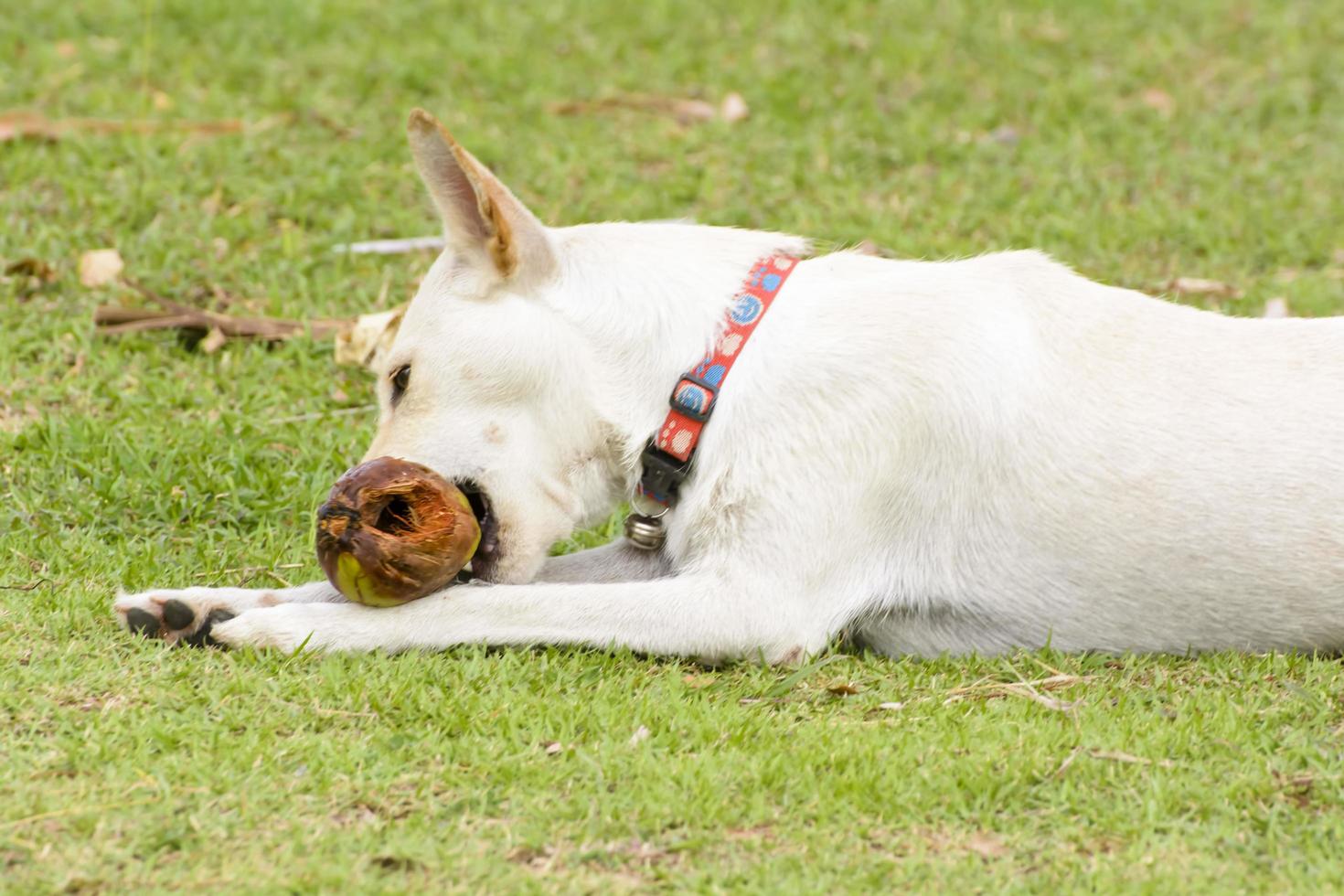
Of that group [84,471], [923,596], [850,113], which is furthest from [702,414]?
[850,113]

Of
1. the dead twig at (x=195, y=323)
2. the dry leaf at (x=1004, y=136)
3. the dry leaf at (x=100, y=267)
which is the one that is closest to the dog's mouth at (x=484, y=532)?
the dead twig at (x=195, y=323)

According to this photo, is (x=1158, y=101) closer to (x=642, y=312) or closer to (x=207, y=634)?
(x=642, y=312)

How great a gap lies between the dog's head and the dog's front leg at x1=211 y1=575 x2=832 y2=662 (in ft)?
0.84

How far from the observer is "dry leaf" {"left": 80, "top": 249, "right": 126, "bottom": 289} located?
6.98m

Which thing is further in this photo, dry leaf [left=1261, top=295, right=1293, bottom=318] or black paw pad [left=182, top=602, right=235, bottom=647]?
dry leaf [left=1261, top=295, right=1293, bottom=318]

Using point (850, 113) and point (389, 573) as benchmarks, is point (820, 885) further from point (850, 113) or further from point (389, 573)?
point (850, 113)

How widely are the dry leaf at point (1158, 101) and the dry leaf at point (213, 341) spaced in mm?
5275

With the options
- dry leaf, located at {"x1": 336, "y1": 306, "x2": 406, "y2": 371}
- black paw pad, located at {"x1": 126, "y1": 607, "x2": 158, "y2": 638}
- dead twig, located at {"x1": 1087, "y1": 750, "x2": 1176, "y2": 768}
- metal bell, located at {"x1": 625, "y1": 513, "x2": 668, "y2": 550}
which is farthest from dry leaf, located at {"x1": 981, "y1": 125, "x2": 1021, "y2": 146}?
black paw pad, located at {"x1": 126, "y1": 607, "x2": 158, "y2": 638}

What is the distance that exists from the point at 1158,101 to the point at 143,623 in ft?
22.2

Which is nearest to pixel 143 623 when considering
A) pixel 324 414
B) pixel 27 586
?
pixel 27 586

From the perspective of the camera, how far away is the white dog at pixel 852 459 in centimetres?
445

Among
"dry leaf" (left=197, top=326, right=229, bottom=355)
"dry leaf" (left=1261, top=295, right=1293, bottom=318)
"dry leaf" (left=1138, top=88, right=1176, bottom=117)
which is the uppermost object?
"dry leaf" (left=1138, top=88, right=1176, bottom=117)

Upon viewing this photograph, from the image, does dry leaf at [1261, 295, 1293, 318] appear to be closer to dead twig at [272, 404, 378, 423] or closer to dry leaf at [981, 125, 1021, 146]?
dry leaf at [981, 125, 1021, 146]

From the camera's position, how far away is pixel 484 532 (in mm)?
4664
